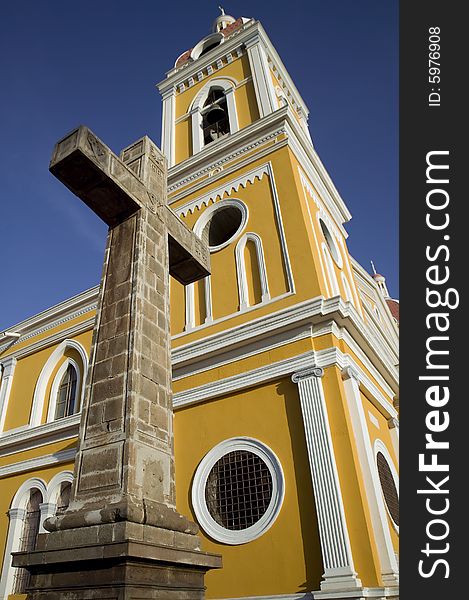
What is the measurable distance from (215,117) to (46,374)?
357 inches

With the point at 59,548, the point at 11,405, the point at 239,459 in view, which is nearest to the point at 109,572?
the point at 59,548

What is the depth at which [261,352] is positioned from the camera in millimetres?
9242

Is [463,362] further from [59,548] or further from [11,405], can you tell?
[11,405]

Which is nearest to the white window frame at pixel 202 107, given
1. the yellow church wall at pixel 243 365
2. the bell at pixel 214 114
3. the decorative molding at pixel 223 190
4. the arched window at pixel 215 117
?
the arched window at pixel 215 117

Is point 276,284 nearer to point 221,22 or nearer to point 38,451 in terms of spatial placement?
point 38,451

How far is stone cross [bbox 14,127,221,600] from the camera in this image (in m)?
3.11

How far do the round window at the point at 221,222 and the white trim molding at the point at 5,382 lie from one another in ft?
24.5

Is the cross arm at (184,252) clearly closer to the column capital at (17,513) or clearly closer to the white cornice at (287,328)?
the white cornice at (287,328)

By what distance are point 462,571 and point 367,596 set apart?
344cm

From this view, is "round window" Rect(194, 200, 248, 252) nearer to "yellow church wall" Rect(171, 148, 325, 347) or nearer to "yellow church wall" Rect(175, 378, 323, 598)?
"yellow church wall" Rect(171, 148, 325, 347)

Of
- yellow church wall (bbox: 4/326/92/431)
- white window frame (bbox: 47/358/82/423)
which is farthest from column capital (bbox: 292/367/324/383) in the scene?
yellow church wall (bbox: 4/326/92/431)

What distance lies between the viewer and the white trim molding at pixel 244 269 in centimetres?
1024

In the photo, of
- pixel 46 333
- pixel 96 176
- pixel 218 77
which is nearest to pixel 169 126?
pixel 218 77

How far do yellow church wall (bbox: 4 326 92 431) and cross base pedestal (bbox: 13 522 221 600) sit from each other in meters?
10.6
